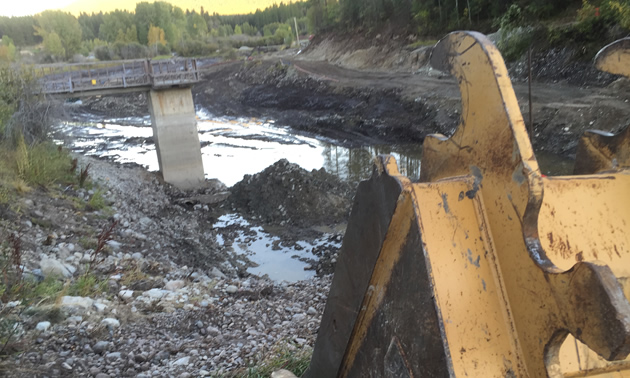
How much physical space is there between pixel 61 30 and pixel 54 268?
392 ft

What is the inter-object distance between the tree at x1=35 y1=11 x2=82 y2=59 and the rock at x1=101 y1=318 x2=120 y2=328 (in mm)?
100567

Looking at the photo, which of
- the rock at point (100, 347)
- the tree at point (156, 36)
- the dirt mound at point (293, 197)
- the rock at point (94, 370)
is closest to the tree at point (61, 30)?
the tree at point (156, 36)

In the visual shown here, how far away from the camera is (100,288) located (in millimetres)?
6781

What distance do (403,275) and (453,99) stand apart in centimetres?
2466

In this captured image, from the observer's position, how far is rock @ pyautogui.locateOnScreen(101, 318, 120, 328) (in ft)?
17.9

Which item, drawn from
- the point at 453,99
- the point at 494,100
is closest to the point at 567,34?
the point at 453,99

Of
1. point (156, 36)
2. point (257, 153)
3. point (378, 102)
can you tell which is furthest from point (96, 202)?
point (156, 36)

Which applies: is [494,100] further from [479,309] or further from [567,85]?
[567,85]

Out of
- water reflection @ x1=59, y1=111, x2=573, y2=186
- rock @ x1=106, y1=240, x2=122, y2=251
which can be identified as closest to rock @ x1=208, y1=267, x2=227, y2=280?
rock @ x1=106, y1=240, x2=122, y2=251

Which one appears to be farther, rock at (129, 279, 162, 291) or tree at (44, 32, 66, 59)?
tree at (44, 32, 66, 59)

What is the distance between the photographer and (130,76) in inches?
872

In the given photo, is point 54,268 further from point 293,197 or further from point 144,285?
point 293,197

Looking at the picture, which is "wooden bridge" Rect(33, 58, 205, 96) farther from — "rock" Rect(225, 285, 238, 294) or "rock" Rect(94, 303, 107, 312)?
"rock" Rect(94, 303, 107, 312)

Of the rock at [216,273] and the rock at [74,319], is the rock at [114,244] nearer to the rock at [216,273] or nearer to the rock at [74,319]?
the rock at [216,273]
